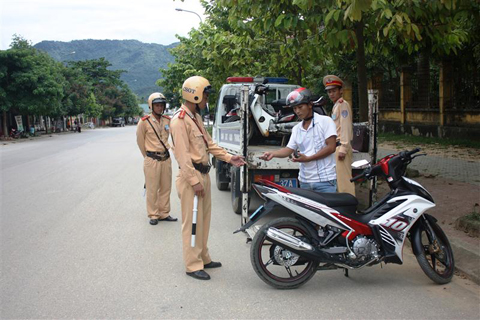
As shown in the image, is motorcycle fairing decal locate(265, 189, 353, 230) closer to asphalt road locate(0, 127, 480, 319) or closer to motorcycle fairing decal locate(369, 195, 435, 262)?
motorcycle fairing decal locate(369, 195, 435, 262)

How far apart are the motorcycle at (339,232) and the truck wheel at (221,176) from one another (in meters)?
4.92

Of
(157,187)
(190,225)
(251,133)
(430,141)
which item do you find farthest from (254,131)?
(430,141)

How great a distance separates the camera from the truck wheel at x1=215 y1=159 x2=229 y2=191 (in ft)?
31.5

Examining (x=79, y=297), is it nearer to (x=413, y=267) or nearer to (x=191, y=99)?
(x=191, y=99)

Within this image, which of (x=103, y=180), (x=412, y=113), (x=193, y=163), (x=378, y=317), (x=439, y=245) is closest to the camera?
(x=378, y=317)

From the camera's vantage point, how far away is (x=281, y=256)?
444 cm

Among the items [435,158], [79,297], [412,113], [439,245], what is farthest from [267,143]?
[412,113]

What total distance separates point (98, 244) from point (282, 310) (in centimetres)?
301

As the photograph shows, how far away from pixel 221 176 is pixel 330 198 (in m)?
5.75

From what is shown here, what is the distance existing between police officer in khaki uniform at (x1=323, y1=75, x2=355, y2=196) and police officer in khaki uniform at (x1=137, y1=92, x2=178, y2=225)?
2.68 metres

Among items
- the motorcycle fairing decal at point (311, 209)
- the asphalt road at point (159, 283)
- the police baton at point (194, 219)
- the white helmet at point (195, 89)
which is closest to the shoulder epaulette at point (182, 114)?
the white helmet at point (195, 89)

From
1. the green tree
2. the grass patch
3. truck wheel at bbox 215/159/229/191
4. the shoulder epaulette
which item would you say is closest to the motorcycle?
the shoulder epaulette

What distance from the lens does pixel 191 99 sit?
15.8 ft

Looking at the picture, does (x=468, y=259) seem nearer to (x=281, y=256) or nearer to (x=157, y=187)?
(x=281, y=256)
